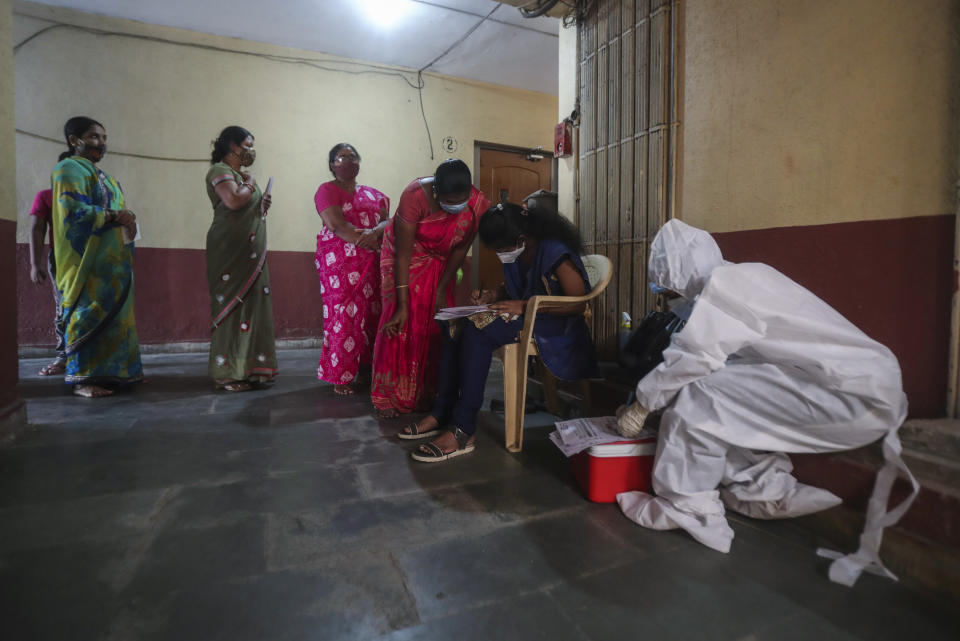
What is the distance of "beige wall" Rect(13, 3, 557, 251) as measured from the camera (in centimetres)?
471

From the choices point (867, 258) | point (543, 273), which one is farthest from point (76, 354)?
point (867, 258)

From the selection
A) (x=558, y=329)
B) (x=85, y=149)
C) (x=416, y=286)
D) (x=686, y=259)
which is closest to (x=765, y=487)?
(x=686, y=259)

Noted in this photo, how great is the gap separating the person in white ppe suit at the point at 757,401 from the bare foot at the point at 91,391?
127 inches

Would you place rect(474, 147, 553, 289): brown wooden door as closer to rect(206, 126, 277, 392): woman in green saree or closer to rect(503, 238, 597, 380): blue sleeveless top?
rect(206, 126, 277, 392): woman in green saree

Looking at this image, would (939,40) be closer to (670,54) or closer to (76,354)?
(670,54)

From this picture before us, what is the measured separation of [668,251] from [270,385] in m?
2.96

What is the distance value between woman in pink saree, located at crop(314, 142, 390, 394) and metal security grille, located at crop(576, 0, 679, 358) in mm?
1433

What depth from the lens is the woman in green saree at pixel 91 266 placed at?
9.98 feet

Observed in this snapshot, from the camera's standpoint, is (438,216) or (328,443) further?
(438,216)

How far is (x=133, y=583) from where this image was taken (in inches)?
48.6

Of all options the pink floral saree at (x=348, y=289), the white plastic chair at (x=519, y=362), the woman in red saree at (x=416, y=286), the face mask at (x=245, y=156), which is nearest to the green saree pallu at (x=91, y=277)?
the face mask at (x=245, y=156)

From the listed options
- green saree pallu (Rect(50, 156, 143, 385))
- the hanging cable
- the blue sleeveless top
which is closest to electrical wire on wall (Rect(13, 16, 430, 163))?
the hanging cable

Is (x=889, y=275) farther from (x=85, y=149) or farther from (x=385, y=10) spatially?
(x=385, y=10)

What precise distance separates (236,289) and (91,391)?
105 cm
